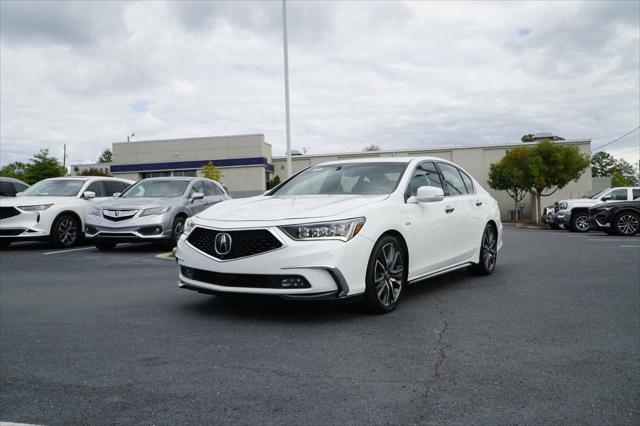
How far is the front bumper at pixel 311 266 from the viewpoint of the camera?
4.76 meters

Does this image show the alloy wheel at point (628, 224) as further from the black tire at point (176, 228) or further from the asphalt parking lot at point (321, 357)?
the black tire at point (176, 228)

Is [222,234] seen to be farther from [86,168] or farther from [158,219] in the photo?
[86,168]

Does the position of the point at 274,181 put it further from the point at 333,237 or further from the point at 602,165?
the point at 602,165

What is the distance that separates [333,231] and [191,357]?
5.20ft

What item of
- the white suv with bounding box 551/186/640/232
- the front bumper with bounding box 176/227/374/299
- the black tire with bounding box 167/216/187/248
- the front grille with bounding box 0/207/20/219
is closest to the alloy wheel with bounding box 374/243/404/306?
the front bumper with bounding box 176/227/374/299

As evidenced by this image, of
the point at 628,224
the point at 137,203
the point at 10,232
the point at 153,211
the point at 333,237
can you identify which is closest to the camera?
the point at 333,237

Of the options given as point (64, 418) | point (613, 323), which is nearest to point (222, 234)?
point (64, 418)

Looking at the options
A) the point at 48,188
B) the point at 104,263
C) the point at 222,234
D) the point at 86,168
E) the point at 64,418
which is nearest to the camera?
the point at 64,418

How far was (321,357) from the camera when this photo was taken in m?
4.03

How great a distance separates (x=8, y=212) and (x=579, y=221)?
20060mm

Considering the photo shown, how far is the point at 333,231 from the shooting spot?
193 inches

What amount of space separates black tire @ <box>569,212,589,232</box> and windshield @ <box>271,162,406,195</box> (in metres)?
19.0

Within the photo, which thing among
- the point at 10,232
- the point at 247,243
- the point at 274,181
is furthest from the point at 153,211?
the point at 274,181

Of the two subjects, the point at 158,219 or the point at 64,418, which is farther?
the point at 158,219
